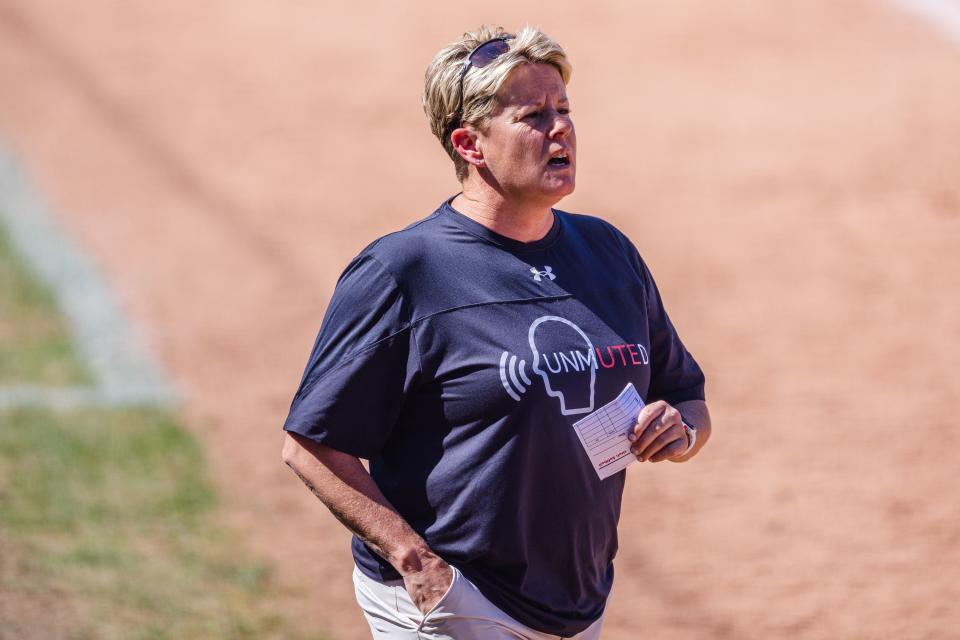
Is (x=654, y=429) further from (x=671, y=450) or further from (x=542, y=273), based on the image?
(x=542, y=273)

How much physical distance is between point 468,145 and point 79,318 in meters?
6.80

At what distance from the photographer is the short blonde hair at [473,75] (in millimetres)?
2979

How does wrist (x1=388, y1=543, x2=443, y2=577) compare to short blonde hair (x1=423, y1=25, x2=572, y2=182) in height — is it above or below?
below

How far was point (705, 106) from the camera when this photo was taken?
39.0 feet

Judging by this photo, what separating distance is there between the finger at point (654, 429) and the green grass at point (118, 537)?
2.92 m

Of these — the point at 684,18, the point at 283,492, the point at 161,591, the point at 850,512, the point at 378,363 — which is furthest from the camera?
the point at 684,18

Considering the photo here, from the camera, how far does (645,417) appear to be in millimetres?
3037

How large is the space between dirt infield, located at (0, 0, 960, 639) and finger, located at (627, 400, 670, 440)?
265 cm

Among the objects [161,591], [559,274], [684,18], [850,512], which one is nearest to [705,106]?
[684,18]

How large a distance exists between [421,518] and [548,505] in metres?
0.30

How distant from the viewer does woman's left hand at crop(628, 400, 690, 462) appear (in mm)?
3037

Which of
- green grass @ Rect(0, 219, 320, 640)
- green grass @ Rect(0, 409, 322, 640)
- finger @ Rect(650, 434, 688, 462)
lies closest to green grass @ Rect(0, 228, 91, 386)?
green grass @ Rect(0, 219, 320, 640)

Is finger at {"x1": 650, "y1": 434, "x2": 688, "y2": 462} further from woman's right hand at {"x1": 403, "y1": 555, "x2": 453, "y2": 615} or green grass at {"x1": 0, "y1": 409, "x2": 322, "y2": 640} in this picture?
green grass at {"x1": 0, "y1": 409, "x2": 322, "y2": 640}

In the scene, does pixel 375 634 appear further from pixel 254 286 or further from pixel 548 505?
pixel 254 286
